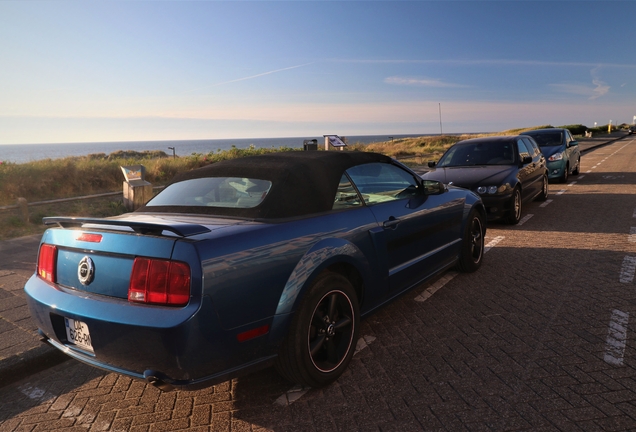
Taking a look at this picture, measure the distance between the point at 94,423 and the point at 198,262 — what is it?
139 cm

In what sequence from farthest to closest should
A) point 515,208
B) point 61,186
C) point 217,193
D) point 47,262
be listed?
point 61,186
point 515,208
point 217,193
point 47,262

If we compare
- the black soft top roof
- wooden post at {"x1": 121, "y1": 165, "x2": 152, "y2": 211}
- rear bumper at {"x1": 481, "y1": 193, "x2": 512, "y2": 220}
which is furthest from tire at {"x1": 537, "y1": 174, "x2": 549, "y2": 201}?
wooden post at {"x1": 121, "y1": 165, "x2": 152, "y2": 211}

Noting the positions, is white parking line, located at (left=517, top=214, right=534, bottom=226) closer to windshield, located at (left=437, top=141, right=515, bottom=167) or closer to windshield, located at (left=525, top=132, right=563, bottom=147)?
windshield, located at (left=437, top=141, right=515, bottom=167)

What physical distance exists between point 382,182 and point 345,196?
2.47ft

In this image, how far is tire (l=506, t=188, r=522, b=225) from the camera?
884 cm

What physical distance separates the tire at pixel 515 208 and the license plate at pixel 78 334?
25.3 feet

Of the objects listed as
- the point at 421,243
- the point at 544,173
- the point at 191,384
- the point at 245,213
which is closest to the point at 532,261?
the point at 421,243

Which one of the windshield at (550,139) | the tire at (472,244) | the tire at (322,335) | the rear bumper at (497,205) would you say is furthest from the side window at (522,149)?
the tire at (322,335)

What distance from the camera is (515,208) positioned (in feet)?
29.4

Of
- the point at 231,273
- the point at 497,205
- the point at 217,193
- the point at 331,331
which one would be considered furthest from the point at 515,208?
the point at 231,273

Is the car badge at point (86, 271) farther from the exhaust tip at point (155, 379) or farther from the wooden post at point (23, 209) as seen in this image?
the wooden post at point (23, 209)

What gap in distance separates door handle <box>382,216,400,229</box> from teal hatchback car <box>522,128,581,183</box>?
12547 millimetres

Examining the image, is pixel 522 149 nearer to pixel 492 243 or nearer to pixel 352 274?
pixel 492 243

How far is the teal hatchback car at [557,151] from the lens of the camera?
49.3 ft
